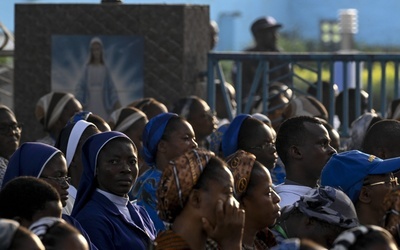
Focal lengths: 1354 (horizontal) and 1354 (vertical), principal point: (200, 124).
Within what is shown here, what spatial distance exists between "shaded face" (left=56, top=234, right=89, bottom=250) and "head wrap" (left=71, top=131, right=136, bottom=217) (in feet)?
7.41

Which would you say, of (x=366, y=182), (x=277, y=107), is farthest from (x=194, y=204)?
(x=277, y=107)

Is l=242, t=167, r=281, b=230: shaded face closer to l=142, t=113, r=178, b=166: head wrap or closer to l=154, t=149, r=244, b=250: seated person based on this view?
l=154, t=149, r=244, b=250: seated person

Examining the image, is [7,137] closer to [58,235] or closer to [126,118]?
[126,118]

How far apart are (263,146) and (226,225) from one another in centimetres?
292

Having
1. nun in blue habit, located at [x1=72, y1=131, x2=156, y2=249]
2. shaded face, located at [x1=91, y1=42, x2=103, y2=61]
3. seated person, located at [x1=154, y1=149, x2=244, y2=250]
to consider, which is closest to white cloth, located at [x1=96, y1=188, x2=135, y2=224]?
nun in blue habit, located at [x1=72, y1=131, x2=156, y2=249]

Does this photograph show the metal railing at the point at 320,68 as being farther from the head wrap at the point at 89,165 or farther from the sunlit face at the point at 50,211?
the sunlit face at the point at 50,211

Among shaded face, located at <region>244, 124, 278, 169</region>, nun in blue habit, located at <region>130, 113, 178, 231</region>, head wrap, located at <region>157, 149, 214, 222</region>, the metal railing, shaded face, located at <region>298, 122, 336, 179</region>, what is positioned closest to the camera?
head wrap, located at <region>157, 149, 214, 222</region>

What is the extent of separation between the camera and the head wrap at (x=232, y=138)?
8.62 m

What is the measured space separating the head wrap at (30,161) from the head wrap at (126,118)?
9.51ft

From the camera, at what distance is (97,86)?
489 inches

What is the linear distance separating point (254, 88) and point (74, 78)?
1660 mm

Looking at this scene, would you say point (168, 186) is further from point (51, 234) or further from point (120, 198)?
point (120, 198)

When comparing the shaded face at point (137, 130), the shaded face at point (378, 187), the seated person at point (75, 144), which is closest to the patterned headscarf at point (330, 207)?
the shaded face at point (378, 187)

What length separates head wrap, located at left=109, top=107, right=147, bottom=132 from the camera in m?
10.0
